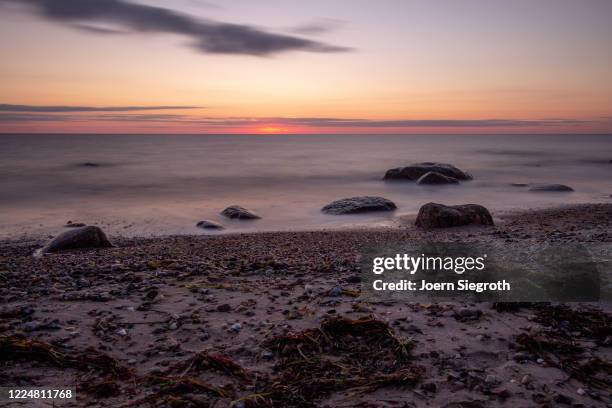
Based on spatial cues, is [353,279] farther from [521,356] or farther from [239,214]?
[239,214]

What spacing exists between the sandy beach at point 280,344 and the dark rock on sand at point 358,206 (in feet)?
26.8

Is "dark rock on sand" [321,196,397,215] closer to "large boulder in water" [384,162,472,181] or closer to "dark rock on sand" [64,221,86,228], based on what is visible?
"dark rock on sand" [64,221,86,228]

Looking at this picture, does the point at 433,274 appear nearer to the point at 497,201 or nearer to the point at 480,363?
the point at 480,363

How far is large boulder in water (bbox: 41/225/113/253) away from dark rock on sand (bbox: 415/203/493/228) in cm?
781

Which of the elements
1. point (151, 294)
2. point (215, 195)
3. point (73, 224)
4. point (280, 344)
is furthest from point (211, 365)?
point (215, 195)

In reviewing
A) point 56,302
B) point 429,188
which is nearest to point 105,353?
point 56,302

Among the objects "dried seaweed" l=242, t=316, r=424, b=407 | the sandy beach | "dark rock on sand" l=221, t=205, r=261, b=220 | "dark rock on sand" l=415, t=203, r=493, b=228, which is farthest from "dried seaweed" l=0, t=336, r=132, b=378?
"dark rock on sand" l=221, t=205, r=261, b=220

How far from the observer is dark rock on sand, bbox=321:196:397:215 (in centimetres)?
1477

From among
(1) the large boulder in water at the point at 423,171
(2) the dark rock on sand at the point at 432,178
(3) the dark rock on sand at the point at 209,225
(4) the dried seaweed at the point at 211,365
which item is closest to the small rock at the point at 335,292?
(4) the dried seaweed at the point at 211,365

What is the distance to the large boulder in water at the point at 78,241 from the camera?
372 inches

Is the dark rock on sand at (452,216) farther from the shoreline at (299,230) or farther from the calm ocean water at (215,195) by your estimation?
the calm ocean water at (215,195)

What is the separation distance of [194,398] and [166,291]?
2.52 metres

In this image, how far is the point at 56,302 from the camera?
17.2 feet

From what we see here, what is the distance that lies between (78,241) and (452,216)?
882 cm
